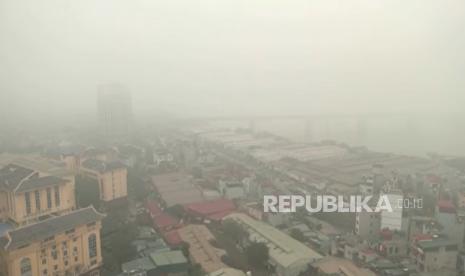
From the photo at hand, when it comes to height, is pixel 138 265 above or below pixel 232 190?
below

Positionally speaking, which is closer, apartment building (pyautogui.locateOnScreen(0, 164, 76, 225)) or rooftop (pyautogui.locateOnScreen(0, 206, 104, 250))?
rooftop (pyautogui.locateOnScreen(0, 206, 104, 250))

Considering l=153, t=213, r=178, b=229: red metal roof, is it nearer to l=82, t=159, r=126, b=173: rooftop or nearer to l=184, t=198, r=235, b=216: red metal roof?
l=184, t=198, r=235, b=216: red metal roof

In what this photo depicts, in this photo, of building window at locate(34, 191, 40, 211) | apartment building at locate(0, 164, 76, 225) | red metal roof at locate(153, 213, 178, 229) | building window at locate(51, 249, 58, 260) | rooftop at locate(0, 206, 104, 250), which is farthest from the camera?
red metal roof at locate(153, 213, 178, 229)

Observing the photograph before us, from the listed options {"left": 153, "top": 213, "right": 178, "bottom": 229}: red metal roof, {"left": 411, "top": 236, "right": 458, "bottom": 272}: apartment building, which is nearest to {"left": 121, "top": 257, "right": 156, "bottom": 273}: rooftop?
{"left": 153, "top": 213, "right": 178, "bottom": 229}: red metal roof

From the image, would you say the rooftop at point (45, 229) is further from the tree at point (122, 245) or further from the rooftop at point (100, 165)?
the rooftop at point (100, 165)

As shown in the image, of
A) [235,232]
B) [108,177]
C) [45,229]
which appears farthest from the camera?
[108,177]

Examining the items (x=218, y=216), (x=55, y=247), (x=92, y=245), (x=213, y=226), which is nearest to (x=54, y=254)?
(x=55, y=247)

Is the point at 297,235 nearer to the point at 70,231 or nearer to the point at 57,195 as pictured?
the point at 70,231

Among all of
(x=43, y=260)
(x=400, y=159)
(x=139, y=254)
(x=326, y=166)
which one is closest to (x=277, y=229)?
(x=139, y=254)
